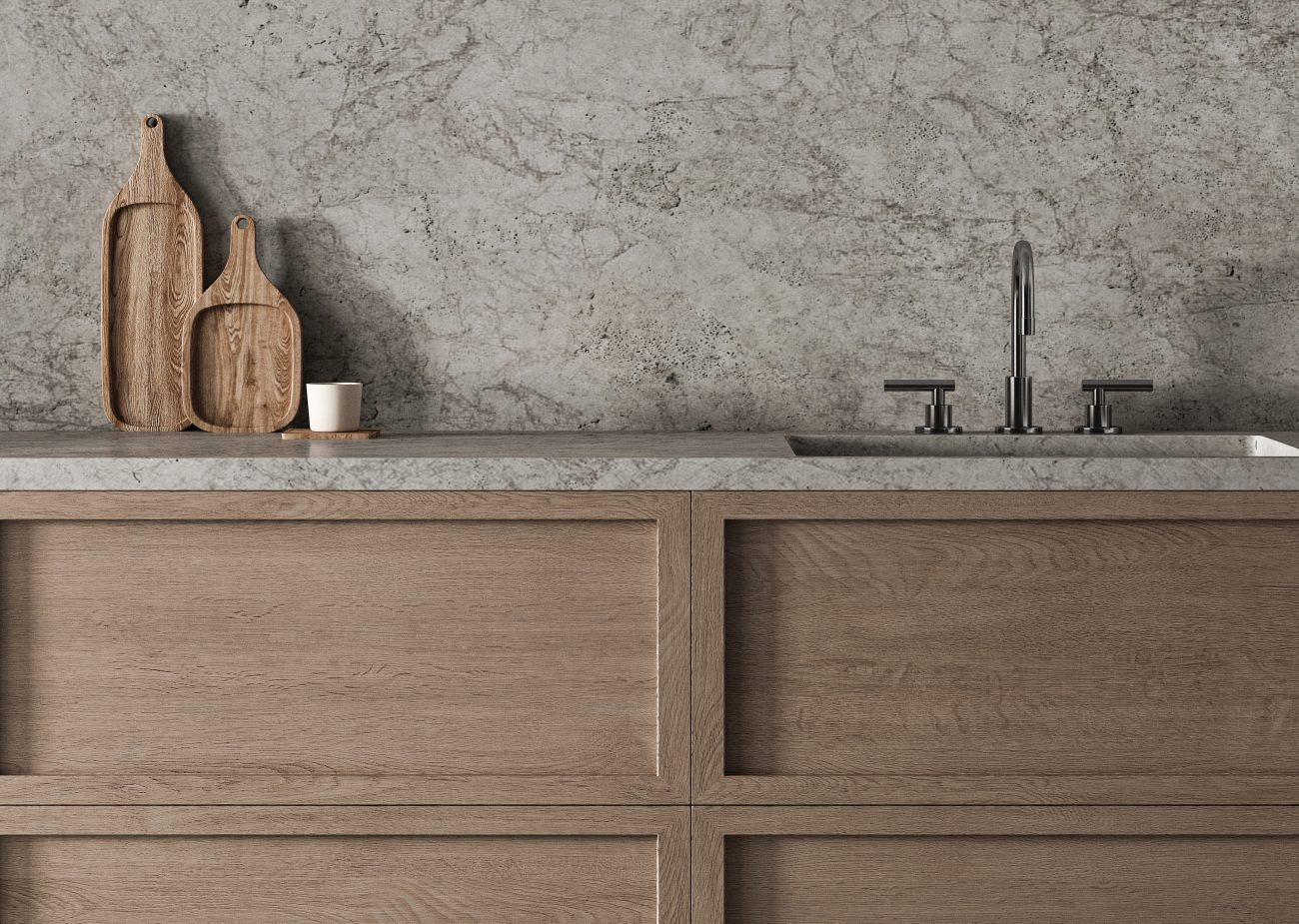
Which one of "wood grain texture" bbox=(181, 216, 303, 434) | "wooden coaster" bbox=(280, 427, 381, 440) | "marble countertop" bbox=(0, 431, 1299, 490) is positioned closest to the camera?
"marble countertop" bbox=(0, 431, 1299, 490)

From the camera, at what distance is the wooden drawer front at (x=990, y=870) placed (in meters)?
1.31

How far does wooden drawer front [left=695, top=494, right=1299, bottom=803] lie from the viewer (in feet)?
4.27

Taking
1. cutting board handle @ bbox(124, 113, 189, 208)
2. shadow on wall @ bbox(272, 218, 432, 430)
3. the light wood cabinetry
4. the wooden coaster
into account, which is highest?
cutting board handle @ bbox(124, 113, 189, 208)

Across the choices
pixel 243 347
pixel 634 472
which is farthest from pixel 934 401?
pixel 243 347

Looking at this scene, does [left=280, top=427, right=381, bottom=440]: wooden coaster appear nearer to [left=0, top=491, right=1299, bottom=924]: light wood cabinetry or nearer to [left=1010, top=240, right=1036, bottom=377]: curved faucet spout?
[left=0, top=491, right=1299, bottom=924]: light wood cabinetry

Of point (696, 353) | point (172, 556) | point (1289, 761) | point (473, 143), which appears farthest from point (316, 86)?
point (1289, 761)

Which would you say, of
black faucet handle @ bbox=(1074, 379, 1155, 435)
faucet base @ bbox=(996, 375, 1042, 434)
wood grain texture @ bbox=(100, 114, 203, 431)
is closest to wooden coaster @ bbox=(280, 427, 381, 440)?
wood grain texture @ bbox=(100, 114, 203, 431)

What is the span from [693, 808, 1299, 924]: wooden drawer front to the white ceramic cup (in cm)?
78

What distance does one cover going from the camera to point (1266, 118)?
1830mm

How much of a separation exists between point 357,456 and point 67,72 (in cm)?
102

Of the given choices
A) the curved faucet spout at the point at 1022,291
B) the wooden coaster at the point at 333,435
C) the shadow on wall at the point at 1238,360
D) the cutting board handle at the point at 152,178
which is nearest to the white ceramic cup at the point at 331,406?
the wooden coaster at the point at 333,435

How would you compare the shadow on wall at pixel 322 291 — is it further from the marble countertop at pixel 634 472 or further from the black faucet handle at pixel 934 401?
the black faucet handle at pixel 934 401

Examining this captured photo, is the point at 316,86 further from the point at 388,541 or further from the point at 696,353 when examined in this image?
the point at 388,541

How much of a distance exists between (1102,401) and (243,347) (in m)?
1.37
